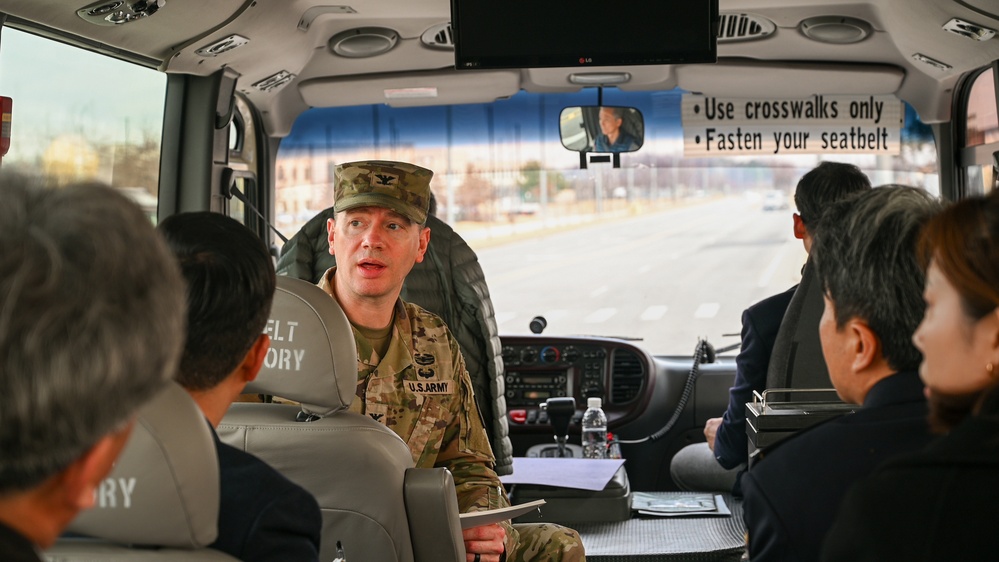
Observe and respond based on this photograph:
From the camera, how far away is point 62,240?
3.18ft

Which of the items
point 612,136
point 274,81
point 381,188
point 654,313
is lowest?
point 654,313

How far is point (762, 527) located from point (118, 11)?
8.50 ft

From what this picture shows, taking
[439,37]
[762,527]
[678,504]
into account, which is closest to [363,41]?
[439,37]

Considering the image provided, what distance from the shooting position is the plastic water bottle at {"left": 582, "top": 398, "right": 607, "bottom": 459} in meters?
5.07

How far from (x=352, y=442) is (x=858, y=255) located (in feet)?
3.61

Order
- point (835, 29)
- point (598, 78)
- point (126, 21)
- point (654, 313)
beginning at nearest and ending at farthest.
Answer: point (126, 21)
point (835, 29)
point (598, 78)
point (654, 313)

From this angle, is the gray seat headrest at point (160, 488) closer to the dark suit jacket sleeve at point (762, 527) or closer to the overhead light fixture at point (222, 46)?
the dark suit jacket sleeve at point (762, 527)

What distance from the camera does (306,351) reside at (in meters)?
2.09

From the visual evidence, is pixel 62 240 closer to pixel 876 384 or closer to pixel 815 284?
pixel 876 384

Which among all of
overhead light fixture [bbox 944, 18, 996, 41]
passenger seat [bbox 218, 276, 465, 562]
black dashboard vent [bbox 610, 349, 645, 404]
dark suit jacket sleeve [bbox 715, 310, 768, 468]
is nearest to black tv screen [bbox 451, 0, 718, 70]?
dark suit jacket sleeve [bbox 715, 310, 768, 468]

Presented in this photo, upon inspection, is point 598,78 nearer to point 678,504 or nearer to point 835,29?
point 835,29

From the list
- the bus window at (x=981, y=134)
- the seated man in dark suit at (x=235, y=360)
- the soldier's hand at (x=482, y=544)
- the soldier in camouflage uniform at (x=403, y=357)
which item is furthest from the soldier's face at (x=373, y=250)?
the bus window at (x=981, y=134)

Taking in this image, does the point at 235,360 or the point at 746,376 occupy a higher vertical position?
the point at 235,360

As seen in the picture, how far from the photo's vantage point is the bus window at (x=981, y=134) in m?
4.99
